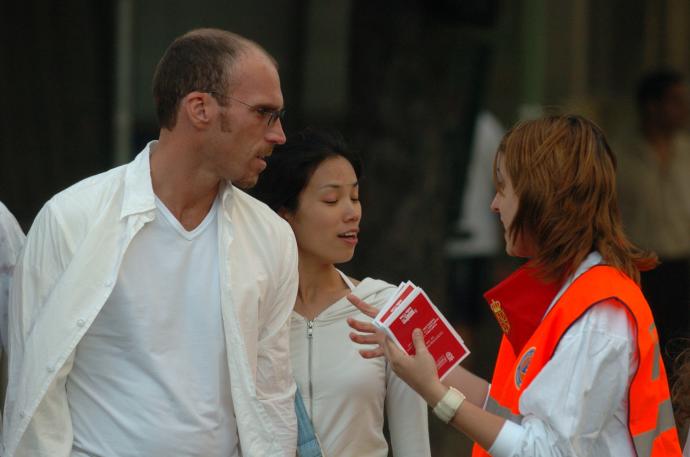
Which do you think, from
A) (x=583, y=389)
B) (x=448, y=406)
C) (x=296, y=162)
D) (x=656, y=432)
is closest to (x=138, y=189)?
(x=296, y=162)

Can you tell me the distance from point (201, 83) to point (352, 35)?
9.78 ft

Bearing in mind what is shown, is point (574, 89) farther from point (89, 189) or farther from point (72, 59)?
point (89, 189)

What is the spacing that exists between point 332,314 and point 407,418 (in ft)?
1.28

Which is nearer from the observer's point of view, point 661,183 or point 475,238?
point 661,183

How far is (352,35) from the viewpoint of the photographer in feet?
22.0

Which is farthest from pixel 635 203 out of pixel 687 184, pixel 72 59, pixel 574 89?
pixel 72 59

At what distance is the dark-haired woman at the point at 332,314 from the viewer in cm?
409

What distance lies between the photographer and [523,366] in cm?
361

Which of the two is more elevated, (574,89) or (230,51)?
(230,51)

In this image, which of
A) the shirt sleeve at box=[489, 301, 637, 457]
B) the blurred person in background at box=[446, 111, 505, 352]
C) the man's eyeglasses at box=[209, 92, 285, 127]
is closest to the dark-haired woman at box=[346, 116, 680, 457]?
the shirt sleeve at box=[489, 301, 637, 457]

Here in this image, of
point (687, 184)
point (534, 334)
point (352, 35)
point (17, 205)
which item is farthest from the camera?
point (687, 184)

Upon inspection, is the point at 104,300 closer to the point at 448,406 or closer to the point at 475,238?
the point at 448,406

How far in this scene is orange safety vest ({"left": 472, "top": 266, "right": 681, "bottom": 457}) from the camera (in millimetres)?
3439

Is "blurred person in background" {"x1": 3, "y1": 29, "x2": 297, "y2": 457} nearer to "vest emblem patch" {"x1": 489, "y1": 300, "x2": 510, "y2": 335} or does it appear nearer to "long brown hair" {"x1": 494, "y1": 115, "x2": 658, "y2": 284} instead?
"vest emblem patch" {"x1": 489, "y1": 300, "x2": 510, "y2": 335}
